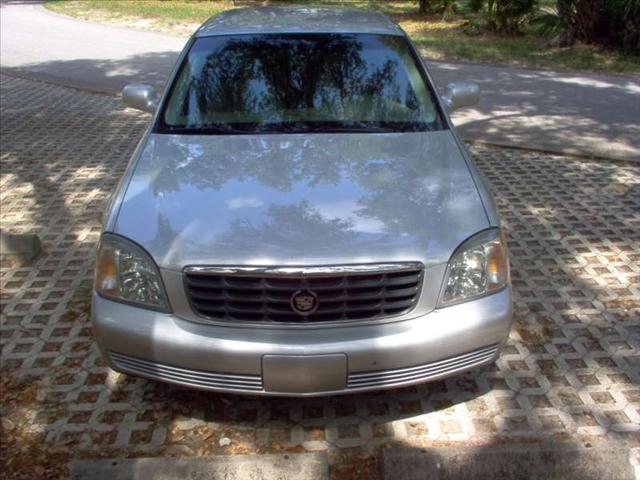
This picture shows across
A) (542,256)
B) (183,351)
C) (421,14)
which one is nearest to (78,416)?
(183,351)

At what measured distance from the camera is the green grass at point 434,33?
1312 cm

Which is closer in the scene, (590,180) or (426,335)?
(426,335)

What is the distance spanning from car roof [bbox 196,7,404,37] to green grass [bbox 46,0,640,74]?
8.68 metres

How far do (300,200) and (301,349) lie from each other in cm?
73

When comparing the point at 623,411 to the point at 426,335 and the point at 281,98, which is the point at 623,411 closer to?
the point at 426,335

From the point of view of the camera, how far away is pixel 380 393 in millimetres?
3461

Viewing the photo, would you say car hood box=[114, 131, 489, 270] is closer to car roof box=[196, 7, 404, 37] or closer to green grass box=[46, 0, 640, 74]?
car roof box=[196, 7, 404, 37]

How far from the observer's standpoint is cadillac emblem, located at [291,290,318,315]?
2803mm

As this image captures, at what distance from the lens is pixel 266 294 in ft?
9.25

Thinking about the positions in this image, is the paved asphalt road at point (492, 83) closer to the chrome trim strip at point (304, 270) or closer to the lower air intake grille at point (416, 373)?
the lower air intake grille at point (416, 373)

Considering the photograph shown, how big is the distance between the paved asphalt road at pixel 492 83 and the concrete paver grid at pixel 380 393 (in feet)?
7.12

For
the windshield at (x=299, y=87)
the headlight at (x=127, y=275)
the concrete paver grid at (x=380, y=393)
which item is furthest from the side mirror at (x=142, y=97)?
the headlight at (x=127, y=275)

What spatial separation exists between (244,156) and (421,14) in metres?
18.2

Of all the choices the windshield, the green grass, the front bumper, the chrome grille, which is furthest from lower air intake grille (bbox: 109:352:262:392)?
the green grass
